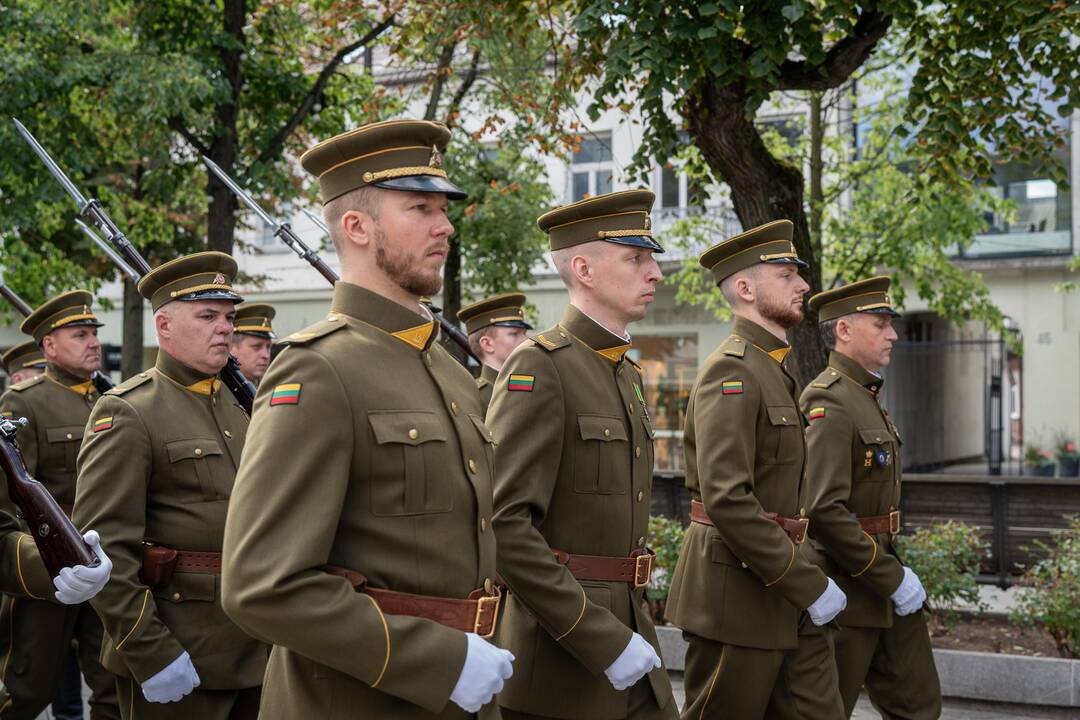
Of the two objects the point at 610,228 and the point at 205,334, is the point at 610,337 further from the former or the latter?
the point at 205,334

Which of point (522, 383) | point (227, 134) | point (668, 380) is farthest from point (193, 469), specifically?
point (668, 380)

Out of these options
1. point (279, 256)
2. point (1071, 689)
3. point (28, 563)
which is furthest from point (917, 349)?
point (28, 563)

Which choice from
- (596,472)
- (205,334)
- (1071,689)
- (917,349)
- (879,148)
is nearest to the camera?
(596,472)

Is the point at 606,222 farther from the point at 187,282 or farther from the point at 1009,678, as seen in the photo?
the point at 1009,678

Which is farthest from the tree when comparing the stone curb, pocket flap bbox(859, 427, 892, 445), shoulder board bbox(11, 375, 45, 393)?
shoulder board bbox(11, 375, 45, 393)

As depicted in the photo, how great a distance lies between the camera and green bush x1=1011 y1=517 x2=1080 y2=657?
23.4 ft

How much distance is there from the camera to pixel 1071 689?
6.86 metres

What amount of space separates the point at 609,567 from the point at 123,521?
179 cm

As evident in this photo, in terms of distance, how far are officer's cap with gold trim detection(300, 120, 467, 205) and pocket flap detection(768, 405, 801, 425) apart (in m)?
2.40

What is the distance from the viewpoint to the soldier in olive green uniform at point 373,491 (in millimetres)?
2627

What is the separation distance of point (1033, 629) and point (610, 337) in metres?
5.41

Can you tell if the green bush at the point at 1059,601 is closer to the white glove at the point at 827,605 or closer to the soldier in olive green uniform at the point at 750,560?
the soldier in olive green uniform at the point at 750,560

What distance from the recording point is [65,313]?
7.29 metres

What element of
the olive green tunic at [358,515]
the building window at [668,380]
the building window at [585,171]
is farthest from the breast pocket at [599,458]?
the building window at [585,171]
